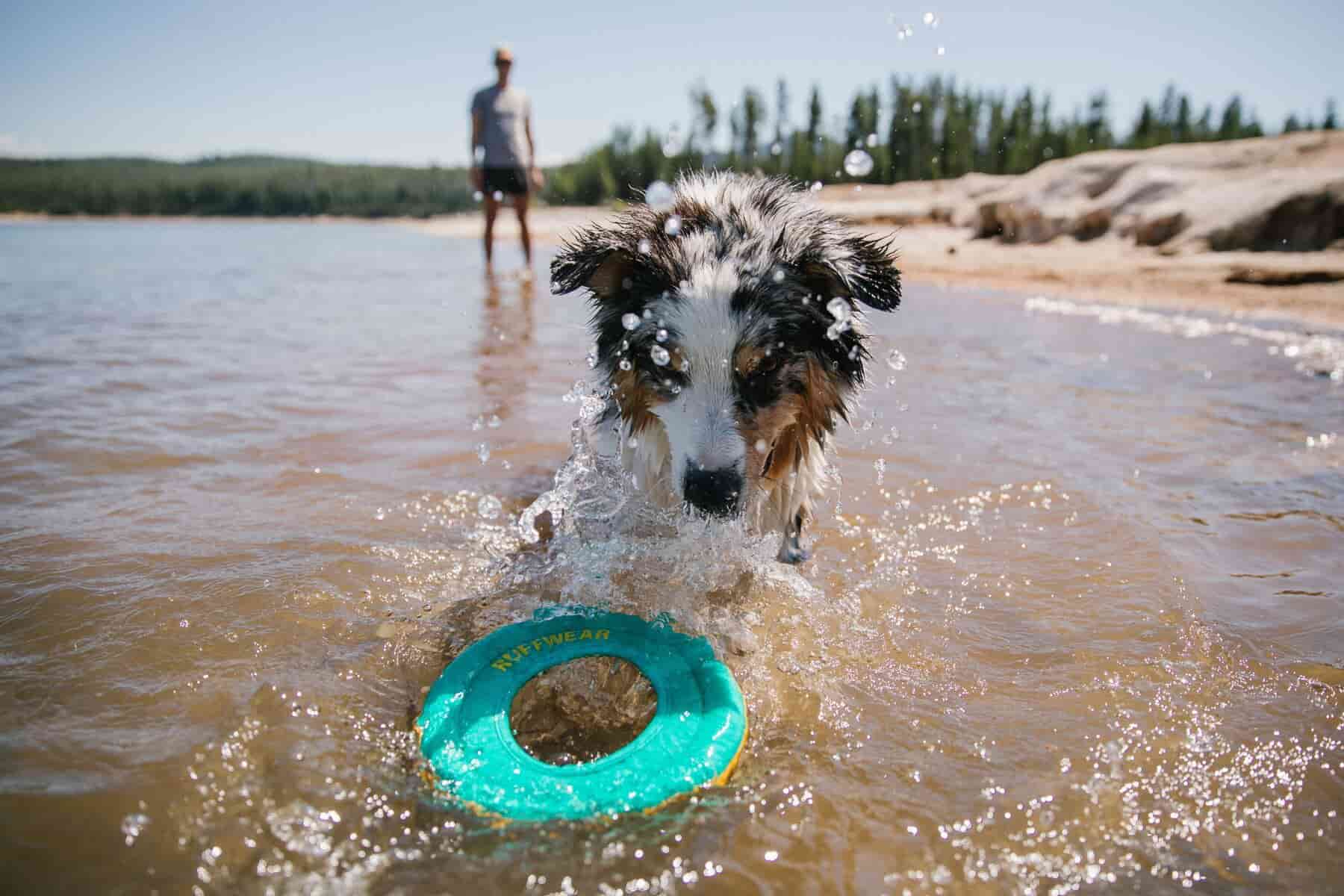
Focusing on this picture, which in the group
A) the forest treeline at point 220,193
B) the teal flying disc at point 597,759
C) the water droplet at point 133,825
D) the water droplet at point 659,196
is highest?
the forest treeline at point 220,193

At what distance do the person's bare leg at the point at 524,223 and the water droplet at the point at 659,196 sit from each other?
408 inches

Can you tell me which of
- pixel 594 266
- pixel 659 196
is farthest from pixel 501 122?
pixel 594 266

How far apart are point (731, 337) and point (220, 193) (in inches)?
4450

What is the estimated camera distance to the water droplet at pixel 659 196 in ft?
13.8

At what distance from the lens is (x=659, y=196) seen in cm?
436

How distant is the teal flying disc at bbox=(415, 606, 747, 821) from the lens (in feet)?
7.32

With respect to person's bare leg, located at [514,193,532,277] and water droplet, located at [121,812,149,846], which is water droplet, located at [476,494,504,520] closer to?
water droplet, located at [121,812,149,846]

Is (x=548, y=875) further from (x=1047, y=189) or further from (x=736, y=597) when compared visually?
(x=1047, y=189)

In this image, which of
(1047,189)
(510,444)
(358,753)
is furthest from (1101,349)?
(1047,189)

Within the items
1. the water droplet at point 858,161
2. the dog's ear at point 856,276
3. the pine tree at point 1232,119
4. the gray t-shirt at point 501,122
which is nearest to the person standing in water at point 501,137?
the gray t-shirt at point 501,122

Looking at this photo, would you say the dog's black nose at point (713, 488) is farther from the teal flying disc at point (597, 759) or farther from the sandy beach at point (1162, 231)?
the sandy beach at point (1162, 231)

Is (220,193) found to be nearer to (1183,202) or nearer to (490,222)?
(490,222)

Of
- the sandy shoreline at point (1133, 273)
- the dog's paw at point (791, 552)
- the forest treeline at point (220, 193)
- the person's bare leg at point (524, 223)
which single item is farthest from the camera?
the forest treeline at point (220, 193)

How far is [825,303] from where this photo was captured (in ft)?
12.3
